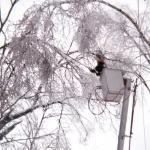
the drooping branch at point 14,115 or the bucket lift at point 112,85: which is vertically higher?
the drooping branch at point 14,115

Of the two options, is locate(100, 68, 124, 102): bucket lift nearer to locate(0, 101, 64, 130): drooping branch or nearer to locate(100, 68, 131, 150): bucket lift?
locate(100, 68, 131, 150): bucket lift

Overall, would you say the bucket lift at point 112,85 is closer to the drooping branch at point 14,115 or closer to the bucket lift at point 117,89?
the bucket lift at point 117,89

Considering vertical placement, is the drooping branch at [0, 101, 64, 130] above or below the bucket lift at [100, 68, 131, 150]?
above

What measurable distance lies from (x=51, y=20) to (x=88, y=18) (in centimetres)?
68

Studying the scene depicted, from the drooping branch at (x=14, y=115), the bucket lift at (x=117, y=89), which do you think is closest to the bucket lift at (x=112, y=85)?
the bucket lift at (x=117, y=89)

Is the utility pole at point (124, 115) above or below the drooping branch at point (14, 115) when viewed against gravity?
below

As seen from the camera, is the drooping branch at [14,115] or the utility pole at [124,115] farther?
the drooping branch at [14,115]

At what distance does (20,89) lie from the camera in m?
5.85

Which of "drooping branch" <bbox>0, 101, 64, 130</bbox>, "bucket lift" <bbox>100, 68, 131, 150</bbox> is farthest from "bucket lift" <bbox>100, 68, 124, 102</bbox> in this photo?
"drooping branch" <bbox>0, 101, 64, 130</bbox>

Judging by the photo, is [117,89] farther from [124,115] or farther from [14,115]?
[14,115]

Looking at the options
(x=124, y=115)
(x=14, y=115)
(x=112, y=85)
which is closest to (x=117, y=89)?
(x=112, y=85)

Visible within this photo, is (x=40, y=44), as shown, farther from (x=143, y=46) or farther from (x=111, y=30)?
(x=143, y=46)

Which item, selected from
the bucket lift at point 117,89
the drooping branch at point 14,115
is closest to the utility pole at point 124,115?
the bucket lift at point 117,89

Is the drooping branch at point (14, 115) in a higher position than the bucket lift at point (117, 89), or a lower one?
higher
